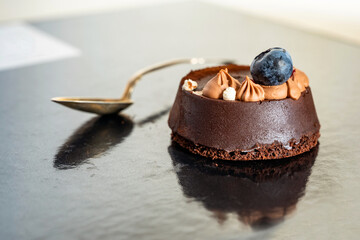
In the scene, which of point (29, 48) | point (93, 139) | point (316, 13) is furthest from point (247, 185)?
point (316, 13)

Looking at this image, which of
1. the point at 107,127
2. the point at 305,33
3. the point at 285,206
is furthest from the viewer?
the point at 305,33

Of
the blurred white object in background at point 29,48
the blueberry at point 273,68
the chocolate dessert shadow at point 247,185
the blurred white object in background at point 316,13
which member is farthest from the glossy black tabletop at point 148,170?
the blurred white object in background at point 316,13

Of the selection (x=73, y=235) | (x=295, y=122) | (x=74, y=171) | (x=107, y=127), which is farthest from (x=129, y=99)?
(x=73, y=235)

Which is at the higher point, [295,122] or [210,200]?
[295,122]

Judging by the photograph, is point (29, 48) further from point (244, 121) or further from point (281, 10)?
point (281, 10)

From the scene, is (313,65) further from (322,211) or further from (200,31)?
(322,211)

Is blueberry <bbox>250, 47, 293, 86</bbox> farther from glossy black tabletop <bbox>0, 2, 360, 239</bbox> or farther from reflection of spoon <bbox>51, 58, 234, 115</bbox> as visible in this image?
reflection of spoon <bbox>51, 58, 234, 115</bbox>
